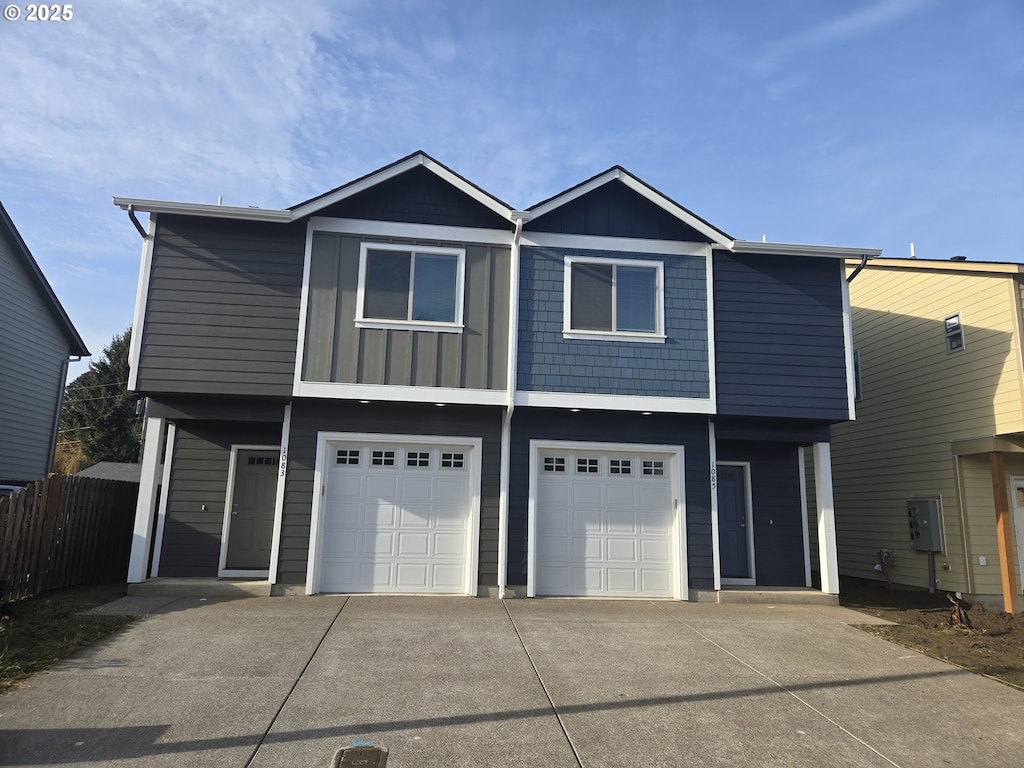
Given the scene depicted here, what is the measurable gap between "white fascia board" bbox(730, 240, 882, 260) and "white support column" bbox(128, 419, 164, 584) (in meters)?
9.25

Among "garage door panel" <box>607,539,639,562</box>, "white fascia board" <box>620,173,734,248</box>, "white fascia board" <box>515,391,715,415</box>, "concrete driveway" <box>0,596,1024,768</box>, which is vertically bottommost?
"concrete driveway" <box>0,596,1024,768</box>

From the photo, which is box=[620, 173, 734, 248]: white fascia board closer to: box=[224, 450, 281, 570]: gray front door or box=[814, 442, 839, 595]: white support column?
box=[814, 442, 839, 595]: white support column

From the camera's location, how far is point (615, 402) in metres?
10.4

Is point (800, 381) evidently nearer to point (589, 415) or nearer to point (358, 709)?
point (589, 415)

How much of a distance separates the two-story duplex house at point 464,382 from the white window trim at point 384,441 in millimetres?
34

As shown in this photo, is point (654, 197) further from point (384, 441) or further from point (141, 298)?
point (141, 298)

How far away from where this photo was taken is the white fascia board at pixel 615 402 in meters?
10.2

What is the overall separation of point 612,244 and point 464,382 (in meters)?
3.22

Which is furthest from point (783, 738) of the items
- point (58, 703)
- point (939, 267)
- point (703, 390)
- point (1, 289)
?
point (1, 289)

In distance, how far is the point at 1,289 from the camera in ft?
47.5

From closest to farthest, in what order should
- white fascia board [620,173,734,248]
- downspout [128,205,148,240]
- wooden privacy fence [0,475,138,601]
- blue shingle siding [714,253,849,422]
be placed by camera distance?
1. wooden privacy fence [0,475,138,601]
2. downspout [128,205,148,240]
3. blue shingle siding [714,253,849,422]
4. white fascia board [620,173,734,248]

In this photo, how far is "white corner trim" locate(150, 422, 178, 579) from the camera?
1037 centimetres

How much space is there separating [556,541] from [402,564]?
7.62 feet

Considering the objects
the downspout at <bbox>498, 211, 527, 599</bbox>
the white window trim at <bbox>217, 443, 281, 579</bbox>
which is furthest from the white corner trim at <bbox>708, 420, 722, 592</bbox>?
the white window trim at <bbox>217, 443, 281, 579</bbox>
